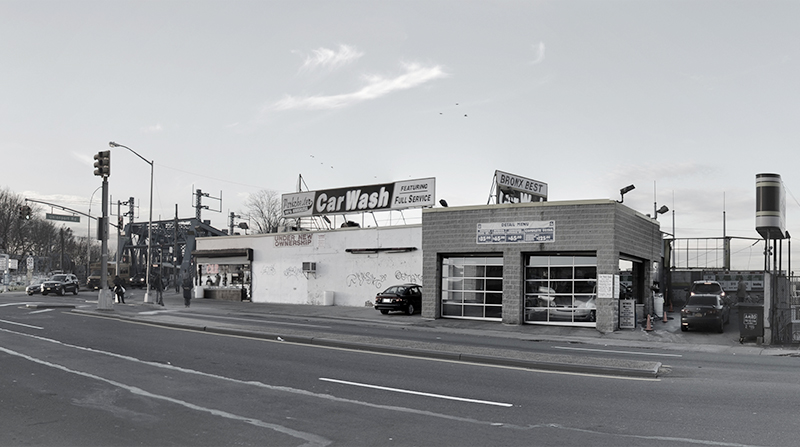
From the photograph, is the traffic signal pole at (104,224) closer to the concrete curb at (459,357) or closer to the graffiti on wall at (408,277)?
the concrete curb at (459,357)

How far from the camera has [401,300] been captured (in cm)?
3198

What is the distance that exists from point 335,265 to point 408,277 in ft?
18.9

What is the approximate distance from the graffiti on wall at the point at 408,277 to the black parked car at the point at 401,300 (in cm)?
204

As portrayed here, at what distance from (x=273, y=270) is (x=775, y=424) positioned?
36.7m

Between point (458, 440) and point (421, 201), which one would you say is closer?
point (458, 440)

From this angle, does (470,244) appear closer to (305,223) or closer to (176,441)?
(305,223)

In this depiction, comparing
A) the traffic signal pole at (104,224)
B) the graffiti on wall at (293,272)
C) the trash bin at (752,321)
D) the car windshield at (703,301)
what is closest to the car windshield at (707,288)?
the car windshield at (703,301)

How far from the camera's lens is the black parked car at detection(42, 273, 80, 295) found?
51062 millimetres

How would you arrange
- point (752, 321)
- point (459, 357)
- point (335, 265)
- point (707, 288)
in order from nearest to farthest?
point (459, 357) → point (752, 321) → point (707, 288) → point (335, 265)

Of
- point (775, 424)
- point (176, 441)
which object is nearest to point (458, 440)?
point (176, 441)

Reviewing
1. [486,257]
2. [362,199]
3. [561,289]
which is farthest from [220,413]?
[362,199]

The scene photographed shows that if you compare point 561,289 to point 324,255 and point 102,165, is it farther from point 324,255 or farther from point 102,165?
point 102,165

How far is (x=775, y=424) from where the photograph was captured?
8641 mm

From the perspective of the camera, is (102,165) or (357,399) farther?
(102,165)
